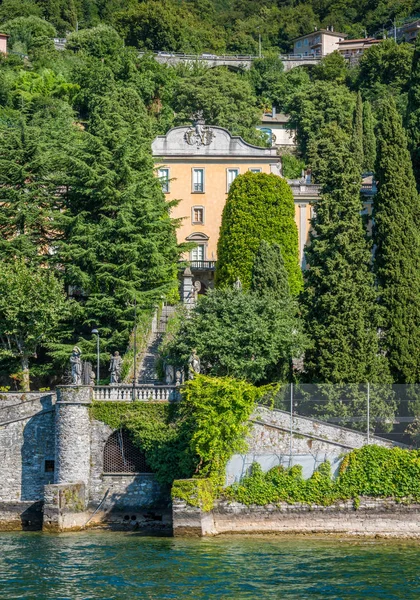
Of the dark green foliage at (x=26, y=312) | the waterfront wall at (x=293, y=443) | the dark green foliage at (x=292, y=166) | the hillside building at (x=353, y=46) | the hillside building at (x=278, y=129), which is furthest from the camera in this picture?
the hillside building at (x=353, y=46)

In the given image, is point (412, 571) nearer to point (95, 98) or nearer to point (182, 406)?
point (182, 406)

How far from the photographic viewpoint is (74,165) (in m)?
50.6

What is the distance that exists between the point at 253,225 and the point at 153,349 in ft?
39.4

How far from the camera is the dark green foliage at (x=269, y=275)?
47.2 m

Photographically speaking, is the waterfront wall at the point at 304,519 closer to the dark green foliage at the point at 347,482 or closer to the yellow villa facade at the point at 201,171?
the dark green foliage at the point at 347,482

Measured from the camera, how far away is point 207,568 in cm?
3209

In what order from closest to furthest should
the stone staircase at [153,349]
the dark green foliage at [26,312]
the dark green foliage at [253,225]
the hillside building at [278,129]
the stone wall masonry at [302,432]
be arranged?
the stone wall masonry at [302,432] → the stone staircase at [153,349] → the dark green foliage at [26,312] → the dark green foliage at [253,225] → the hillside building at [278,129]

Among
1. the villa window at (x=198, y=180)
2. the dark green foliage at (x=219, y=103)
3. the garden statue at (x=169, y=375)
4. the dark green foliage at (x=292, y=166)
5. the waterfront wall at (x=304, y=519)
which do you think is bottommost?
the waterfront wall at (x=304, y=519)

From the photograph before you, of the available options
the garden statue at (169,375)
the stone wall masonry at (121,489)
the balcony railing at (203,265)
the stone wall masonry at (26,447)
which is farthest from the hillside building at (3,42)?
the stone wall masonry at (121,489)

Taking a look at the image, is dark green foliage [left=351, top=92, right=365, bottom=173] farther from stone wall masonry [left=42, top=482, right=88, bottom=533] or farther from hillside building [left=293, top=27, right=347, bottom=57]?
hillside building [left=293, top=27, right=347, bottom=57]

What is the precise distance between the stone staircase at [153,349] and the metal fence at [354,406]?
6450 mm

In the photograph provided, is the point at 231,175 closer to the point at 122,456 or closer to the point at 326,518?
the point at 122,456

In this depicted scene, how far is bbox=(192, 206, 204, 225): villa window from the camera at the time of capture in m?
63.9

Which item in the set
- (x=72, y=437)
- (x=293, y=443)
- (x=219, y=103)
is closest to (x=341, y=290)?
(x=293, y=443)
